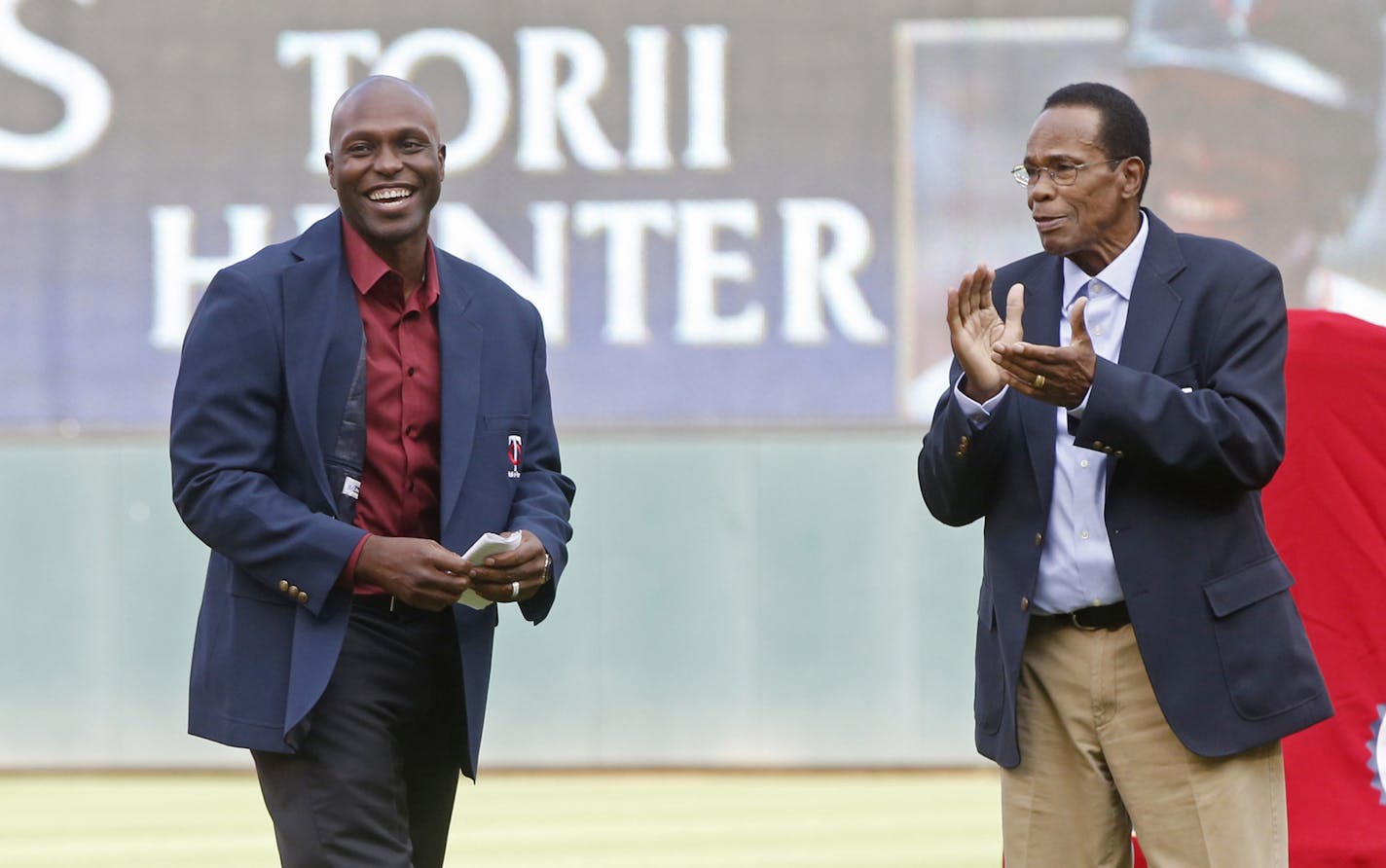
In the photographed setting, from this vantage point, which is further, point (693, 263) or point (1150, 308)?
point (693, 263)

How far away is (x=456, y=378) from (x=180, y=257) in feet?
16.7

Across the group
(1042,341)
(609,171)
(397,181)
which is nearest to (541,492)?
(397,181)

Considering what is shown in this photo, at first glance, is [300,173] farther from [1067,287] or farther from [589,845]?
[1067,287]

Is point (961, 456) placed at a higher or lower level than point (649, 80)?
lower

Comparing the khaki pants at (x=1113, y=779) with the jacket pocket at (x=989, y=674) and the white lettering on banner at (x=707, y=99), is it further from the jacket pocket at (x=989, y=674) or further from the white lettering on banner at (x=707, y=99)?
the white lettering on banner at (x=707, y=99)

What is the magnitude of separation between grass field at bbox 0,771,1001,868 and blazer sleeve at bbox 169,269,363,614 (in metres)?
3.09

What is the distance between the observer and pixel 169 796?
719 cm

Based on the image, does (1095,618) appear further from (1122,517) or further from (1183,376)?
(1183,376)

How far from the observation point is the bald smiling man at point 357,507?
9.17ft

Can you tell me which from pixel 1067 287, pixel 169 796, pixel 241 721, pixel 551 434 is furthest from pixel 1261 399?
pixel 169 796

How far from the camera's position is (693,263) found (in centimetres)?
757

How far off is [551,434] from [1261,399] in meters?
1.18

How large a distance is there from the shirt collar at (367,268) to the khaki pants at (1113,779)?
3.72ft

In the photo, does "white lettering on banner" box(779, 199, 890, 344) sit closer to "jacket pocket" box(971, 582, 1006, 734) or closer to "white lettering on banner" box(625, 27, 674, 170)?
"white lettering on banner" box(625, 27, 674, 170)
